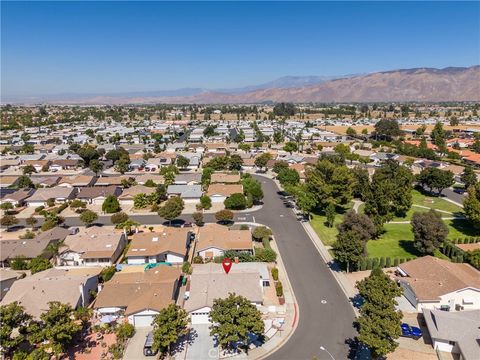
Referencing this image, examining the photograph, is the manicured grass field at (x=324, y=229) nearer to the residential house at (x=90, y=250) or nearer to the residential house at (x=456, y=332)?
the residential house at (x=456, y=332)

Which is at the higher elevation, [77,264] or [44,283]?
[44,283]

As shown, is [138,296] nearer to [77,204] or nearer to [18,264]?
[18,264]

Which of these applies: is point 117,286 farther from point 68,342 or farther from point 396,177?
point 396,177

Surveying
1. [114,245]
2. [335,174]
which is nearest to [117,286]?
[114,245]

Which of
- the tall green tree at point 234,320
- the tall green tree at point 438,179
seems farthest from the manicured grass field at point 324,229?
the tall green tree at point 234,320

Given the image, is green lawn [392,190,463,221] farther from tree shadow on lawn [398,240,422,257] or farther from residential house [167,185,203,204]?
residential house [167,185,203,204]

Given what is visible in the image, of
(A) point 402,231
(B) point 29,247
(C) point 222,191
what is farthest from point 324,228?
(B) point 29,247

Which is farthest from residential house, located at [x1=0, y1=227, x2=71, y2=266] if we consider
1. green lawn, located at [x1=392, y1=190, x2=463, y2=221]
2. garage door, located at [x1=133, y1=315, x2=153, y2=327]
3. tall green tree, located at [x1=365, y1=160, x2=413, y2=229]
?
green lawn, located at [x1=392, y1=190, x2=463, y2=221]
